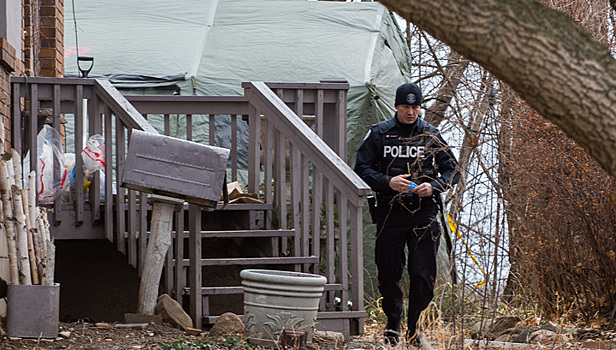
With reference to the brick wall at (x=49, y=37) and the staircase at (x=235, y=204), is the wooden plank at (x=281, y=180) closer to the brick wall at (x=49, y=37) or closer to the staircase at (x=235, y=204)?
the staircase at (x=235, y=204)

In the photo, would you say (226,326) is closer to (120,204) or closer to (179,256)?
(179,256)

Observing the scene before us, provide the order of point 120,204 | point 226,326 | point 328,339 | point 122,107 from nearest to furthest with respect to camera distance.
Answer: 1. point 226,326
2. point 328,339
3. point 122,107
4. point 120,204

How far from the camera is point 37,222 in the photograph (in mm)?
5484

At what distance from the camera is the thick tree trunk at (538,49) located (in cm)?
254

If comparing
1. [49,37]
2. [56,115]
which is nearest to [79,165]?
[56,115]

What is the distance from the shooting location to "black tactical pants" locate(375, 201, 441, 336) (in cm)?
601

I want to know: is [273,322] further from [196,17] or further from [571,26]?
[196,17]

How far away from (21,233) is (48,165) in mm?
1338

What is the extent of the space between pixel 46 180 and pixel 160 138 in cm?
128

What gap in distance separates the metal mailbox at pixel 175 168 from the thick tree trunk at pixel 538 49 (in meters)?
3.23

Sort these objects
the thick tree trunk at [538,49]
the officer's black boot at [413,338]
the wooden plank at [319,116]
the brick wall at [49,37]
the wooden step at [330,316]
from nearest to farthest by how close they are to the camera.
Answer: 1. the thick tree trunk at [538,49]
2. the officer's black boot at [413,338]
3. the wooden step at [330,316]
4. the wooden plank at [319,116]
5. the brick wall at [49,37]

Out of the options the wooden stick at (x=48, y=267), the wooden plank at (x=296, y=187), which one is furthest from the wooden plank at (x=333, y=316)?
the wooden stick at (x=48, y=267)

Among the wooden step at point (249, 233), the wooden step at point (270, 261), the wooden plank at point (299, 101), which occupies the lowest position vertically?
the wooden step at point (270, 261)

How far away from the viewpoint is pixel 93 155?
21.2 ft
